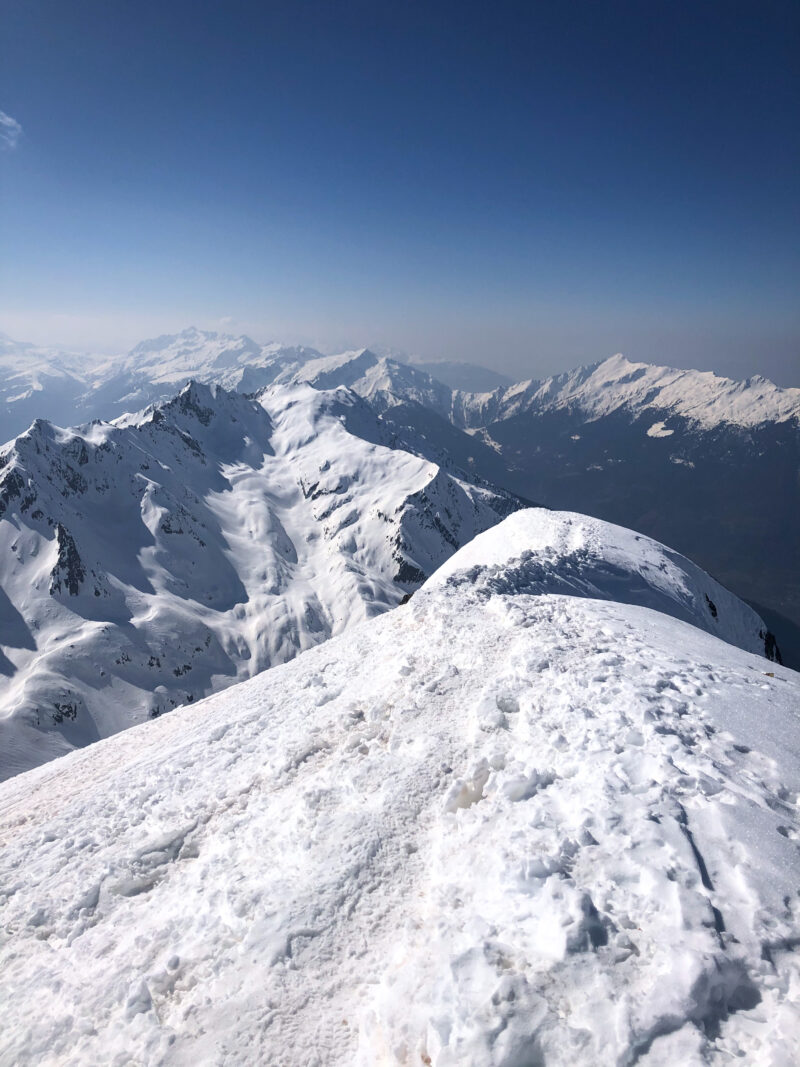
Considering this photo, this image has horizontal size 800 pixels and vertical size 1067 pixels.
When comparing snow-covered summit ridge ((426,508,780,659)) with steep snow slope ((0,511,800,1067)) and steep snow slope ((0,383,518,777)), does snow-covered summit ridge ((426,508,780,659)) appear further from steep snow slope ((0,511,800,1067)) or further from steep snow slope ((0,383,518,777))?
steep snow slope ((0,383,518,777))

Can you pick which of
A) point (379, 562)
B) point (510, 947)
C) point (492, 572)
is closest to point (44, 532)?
point (379, 562)

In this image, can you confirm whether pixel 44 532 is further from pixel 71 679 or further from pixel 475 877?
pixel 475 877

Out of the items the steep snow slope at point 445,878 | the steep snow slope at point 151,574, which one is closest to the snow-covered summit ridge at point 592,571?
the steep snow slope at point 445,878

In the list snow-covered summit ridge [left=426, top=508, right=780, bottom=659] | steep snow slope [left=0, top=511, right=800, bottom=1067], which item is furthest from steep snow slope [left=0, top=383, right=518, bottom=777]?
snow-covered summit ridge [left=426, top=508, right=780, bottom=659]

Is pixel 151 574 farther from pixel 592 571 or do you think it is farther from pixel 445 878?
Answer: pixel 445 878

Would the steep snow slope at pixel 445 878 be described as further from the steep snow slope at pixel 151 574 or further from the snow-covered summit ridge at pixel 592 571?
A: the steep snow slope at pixel 151 574
